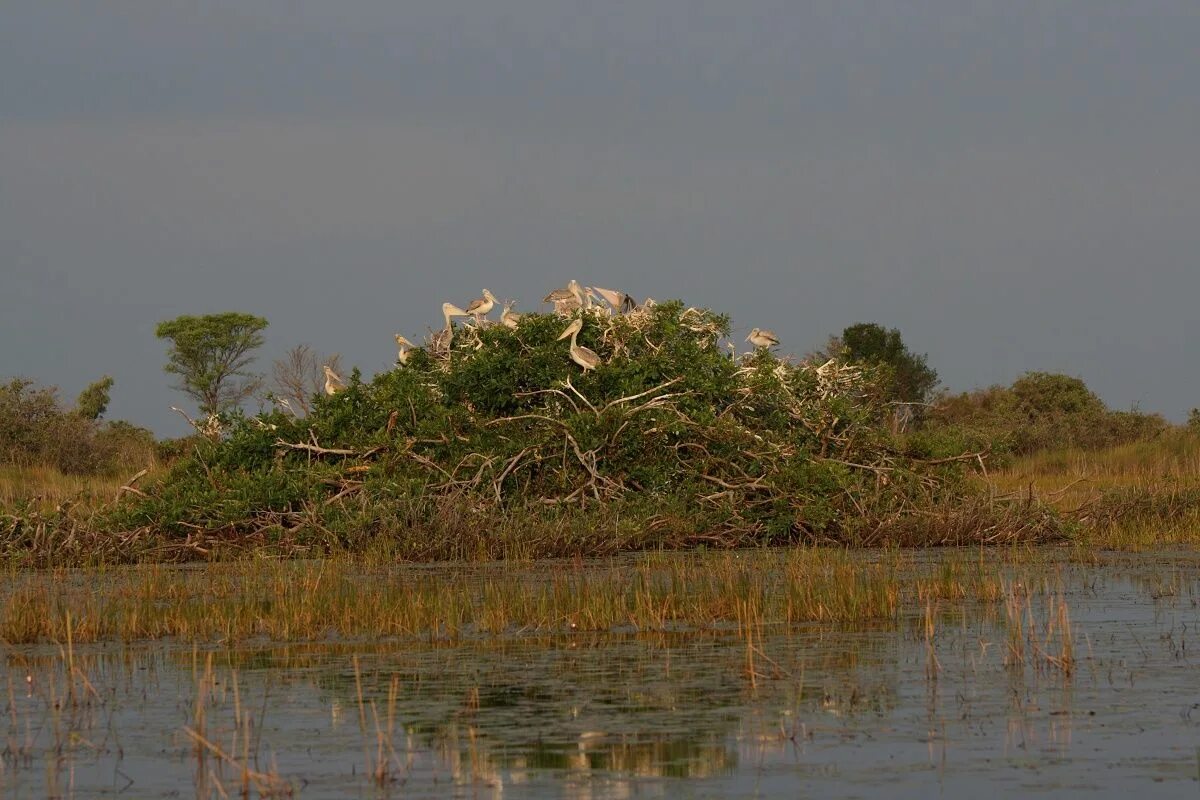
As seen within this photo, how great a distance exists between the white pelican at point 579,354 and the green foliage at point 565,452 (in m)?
0.11

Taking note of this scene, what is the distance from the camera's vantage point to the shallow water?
5891mm

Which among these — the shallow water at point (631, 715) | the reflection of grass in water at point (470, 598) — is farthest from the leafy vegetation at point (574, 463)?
the shallow water at point (631, 715)

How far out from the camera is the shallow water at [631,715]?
5.89 meters

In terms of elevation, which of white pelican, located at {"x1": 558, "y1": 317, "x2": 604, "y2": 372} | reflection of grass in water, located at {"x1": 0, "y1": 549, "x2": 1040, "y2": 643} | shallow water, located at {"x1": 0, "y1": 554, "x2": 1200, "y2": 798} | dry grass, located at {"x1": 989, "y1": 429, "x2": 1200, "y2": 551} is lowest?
shallow water, located at {"x1": 0, "y1": 554, "x2": 1200, "y2": 798}

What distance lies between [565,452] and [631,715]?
28.0 feet

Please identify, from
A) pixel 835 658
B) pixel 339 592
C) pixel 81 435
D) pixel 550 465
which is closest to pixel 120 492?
pixel 550 465

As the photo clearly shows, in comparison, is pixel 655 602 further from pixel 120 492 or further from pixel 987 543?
pixel 120 492

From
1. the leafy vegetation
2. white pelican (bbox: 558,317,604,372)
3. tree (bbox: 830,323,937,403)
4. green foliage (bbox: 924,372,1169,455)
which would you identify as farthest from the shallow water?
tree (bbox: 830,323,937,403)

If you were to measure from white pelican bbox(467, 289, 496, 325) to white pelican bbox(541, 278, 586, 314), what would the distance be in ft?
2.17

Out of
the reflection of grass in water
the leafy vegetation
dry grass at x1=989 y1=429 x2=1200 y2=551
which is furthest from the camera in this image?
dry grass at x1=989 y1=429 x2=1200 y2=551

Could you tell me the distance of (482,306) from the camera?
18.1 metres

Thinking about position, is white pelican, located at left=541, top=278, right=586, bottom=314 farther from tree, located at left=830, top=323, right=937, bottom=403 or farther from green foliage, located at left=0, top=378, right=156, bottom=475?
tree, located at left=830, top=323, right=937, bottom=403

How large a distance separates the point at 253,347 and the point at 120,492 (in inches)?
1566

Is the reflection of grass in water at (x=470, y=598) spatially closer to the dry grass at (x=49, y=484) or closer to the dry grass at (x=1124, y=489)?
the dry grass at (x=1124, y=489)
